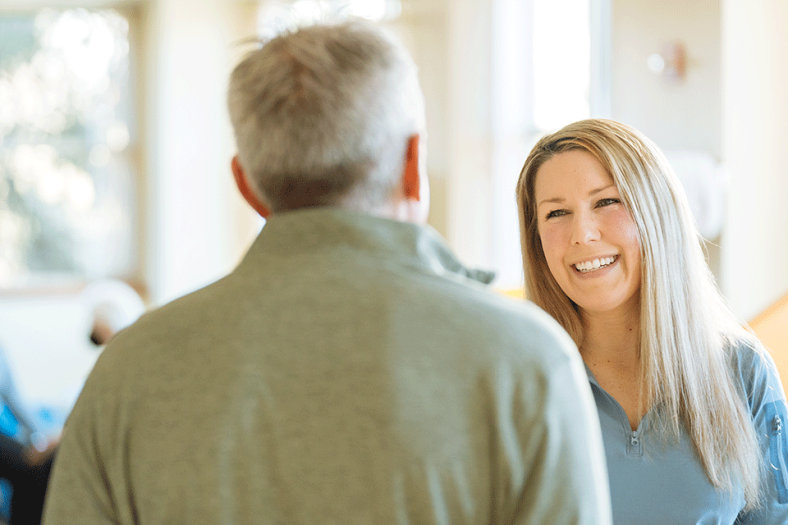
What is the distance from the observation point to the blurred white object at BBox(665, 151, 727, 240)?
2.97 m

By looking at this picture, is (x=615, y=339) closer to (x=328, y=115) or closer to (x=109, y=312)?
(x=328, y=115)

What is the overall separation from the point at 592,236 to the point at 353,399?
0.86 metres

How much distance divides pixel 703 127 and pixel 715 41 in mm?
335

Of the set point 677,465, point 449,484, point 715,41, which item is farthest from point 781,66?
point 449,484

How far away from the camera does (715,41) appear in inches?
119

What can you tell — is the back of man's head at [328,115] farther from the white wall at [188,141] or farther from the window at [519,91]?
the white wall at [188,141]

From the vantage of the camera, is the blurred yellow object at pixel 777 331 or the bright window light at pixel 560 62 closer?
the blurred yellow object at pixel 777 331

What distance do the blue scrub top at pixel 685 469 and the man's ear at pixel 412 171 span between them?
0.79m

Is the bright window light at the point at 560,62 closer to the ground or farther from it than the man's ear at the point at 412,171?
farther from it

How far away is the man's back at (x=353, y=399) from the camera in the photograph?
652mm

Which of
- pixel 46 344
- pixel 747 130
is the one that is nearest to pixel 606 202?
pixel 747 130

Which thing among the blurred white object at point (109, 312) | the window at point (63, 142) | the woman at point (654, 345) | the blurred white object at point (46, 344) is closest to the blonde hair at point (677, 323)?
the woman at point (654, 345)

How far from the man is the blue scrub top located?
0.66 m

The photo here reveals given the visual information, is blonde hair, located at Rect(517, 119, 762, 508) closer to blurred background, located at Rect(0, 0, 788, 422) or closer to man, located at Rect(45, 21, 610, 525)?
man, located at Rect(45, 21, 610, 525)
